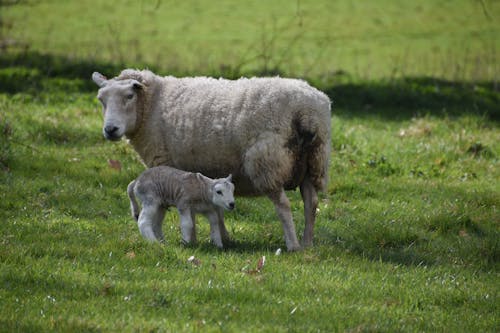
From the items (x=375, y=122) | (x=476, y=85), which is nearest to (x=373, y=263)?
(x=375, y=122)

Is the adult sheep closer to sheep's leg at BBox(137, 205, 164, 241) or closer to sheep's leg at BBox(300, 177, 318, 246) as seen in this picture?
sheep's leg at BBox(300, 177, 318, 246)

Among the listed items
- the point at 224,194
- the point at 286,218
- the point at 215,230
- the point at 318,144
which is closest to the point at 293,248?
the point at 286,218

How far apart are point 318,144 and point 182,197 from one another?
153cm

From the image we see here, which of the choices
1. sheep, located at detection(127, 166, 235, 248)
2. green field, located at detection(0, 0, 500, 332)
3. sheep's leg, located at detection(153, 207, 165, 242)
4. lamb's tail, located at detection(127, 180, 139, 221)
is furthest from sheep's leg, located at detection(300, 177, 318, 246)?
lamb's tail, located at detection(127, 180, 139, 221)

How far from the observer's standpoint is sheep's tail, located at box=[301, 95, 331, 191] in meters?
8.16

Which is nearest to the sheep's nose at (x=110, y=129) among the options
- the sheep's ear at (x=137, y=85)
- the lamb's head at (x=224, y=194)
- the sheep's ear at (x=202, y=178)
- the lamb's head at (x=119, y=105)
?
the lamb's head at (x=119, y=105)

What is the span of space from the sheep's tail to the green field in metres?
0.76

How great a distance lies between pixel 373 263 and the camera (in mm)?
7828

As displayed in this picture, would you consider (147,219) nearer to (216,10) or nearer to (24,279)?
(24,279)

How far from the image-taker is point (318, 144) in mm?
8250

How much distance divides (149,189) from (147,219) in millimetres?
314

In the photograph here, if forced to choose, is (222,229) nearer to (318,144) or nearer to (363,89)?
(318,144)

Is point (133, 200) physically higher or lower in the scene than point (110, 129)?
lower

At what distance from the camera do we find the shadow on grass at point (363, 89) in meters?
16.4
